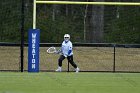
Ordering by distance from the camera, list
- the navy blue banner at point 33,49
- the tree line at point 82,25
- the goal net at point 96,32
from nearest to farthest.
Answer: the navy blue banner at point 33,49, the goal net at point 96,32, the tree line at point 82,25

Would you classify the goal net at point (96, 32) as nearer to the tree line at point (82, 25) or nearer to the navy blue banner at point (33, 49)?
the tree line at point (82, 25)

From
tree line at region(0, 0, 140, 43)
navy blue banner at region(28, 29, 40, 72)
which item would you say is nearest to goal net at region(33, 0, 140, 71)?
tree line at region(0, 0, 140, 43)

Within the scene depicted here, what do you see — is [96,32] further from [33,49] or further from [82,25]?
[82,25]

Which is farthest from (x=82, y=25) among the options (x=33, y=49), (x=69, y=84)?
(x=69, y=84)

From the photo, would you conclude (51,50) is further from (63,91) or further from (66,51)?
(63,91)

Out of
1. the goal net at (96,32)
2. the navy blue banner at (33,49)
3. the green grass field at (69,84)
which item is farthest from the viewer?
the goal net at (96,32)

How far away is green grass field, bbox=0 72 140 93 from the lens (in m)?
12.7

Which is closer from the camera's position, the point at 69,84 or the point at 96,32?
the point at 69,84

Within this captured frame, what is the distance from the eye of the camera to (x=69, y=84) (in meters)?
13.9

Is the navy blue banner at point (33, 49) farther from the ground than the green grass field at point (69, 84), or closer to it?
farther from the ground

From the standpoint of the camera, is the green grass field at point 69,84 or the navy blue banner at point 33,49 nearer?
the green grass field at point 69,84

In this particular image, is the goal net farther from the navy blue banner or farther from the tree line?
the navy blue banner

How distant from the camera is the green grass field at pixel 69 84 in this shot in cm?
1268

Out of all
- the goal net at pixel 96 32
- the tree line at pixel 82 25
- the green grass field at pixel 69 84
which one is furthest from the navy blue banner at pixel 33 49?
the tree line at pixel 82 25
